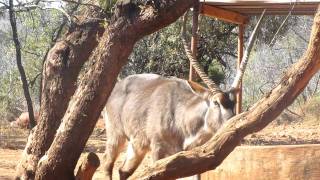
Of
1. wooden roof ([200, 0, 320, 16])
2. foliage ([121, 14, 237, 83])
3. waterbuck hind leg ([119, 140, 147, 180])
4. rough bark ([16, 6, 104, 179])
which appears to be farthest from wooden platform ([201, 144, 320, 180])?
foliage ([121, 14, 237, 83])

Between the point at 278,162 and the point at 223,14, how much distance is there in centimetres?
441

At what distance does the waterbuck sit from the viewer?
789 centimetres

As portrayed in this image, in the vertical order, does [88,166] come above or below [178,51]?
below

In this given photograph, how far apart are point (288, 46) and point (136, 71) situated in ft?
29.6

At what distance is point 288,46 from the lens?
966 inches

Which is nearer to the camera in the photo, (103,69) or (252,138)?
(103,69)

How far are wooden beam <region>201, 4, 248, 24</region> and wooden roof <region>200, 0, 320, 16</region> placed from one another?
0.23 feet

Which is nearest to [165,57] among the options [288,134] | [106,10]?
[288,134]

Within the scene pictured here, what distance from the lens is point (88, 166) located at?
555 centimetres

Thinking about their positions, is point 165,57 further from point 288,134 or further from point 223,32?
point 288,134

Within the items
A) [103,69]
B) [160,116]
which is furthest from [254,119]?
[160,116]

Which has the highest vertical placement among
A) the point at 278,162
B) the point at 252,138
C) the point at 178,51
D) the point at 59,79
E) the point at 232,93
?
the point at 178,51

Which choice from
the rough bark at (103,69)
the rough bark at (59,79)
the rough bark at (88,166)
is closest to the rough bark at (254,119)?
the rough bark at (88,166)

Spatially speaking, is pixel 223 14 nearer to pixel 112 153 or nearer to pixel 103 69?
pixel 112 153
